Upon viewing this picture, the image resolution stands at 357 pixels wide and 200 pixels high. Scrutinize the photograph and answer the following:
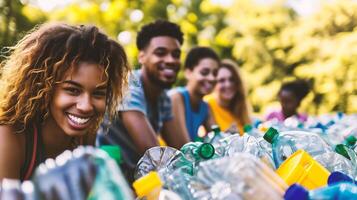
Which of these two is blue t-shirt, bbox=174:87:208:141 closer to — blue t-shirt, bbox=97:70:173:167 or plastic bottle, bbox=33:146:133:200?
blue t-shirt, bbox=97:70:173:167

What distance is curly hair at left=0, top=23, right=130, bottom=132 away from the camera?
2.05 metres

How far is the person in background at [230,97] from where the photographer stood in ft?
17.4

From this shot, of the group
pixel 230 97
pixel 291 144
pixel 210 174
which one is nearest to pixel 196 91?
pixel 230 97

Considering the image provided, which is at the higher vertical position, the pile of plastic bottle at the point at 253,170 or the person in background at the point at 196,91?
the person in background at the point at 196,91

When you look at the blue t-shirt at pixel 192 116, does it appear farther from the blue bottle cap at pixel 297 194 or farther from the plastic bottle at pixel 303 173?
the blue bottle cap at pixel 297 194

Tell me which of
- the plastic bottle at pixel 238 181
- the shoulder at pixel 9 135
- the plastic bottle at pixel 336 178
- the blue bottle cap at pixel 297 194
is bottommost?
the plastic bottle at pixel 336 178

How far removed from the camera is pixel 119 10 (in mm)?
12266

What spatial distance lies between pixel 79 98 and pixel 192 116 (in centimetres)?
271

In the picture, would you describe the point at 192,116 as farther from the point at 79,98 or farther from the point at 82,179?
the point at 82,179

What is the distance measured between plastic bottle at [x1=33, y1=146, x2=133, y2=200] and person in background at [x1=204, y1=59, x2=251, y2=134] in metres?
4.00

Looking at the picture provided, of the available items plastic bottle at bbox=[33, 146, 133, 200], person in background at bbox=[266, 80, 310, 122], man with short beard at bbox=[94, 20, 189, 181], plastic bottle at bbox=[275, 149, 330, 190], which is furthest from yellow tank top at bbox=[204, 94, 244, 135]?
plastic bottle at bbox=[33, 146, 133, 200]

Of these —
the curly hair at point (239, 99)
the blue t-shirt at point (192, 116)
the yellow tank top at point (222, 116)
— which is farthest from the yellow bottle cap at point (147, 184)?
the curly hair at point (239, 99)

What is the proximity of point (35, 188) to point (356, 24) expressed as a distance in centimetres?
861

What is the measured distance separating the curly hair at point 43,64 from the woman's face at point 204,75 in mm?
2667
